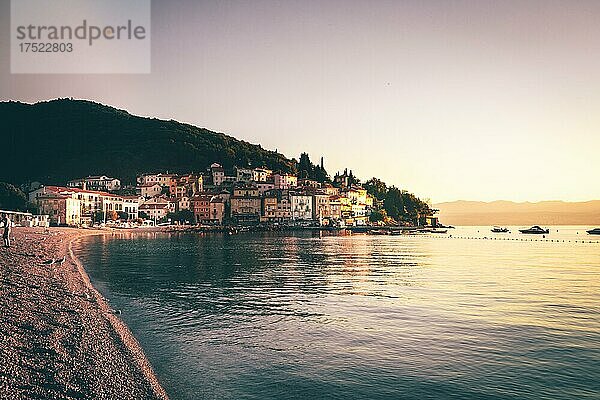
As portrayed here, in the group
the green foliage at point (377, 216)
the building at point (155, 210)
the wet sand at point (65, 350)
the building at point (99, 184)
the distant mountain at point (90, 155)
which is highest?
the distant mountain at point (90, 155)

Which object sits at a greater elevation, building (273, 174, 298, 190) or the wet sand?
building (273, 174, 298, 190)

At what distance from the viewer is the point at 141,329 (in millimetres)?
15484

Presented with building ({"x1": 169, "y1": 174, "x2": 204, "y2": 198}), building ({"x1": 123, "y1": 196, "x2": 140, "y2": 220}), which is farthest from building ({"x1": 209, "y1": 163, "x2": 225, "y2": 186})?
building ({"x1": 123, "y1": 196, "x2": 140, "y2": 220})

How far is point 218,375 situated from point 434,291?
16.7m

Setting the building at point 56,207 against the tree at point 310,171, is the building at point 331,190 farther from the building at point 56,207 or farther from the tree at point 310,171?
the building at point 56,207

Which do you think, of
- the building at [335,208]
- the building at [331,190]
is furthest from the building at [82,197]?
the building at [331,190]

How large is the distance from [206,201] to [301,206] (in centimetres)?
2777

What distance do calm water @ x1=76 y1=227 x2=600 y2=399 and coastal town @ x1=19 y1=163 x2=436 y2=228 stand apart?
315ft

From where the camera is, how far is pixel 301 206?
144 meters

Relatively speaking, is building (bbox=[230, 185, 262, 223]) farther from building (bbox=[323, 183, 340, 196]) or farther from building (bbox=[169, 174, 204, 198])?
building (bbox=[323, 183, 340, 196])

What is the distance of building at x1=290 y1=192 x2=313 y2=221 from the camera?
5576 inches

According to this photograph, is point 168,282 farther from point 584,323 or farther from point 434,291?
point 584,323

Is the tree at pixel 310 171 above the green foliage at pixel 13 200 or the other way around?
above

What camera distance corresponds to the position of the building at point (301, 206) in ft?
465
